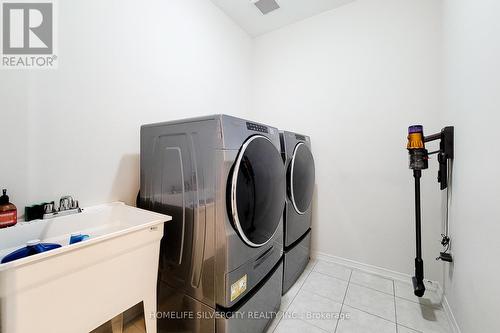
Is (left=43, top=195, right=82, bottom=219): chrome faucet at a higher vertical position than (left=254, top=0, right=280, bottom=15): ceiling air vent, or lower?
lower

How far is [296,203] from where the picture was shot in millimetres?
1786

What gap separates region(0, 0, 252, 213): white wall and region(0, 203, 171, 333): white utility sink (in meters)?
0.23

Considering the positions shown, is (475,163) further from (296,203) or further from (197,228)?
(197,228)

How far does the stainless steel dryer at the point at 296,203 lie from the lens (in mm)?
1701

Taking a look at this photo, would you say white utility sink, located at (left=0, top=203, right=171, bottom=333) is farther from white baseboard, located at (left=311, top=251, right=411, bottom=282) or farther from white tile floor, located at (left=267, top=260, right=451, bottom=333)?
white baseboard, located at (left=311, top=251, right=411, bottom=282)

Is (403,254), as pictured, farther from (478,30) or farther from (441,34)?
(441,34)

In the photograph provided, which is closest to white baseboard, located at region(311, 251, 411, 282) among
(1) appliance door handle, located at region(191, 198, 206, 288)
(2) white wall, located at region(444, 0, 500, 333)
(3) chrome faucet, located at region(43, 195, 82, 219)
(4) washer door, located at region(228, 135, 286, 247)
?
(2) white wall, located at region(444, 0, 500, 333)

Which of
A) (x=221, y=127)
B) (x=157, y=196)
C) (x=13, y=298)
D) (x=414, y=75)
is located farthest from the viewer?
(x=414, y=75)

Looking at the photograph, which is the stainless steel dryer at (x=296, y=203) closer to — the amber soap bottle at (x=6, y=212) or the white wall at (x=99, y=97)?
the white wall at (x=99, y=97)

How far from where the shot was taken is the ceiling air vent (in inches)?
82.8

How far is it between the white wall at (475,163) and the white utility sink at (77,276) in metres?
1.55

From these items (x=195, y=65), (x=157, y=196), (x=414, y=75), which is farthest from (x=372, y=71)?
(x=157, y=196)

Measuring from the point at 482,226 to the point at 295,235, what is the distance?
1.18 metres

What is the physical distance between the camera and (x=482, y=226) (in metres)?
0.99
